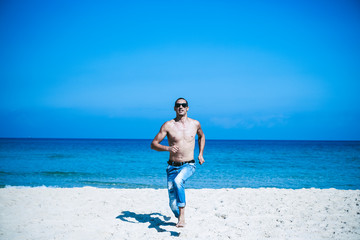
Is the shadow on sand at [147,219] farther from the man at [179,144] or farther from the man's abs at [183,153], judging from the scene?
the man's abs at [183,153]

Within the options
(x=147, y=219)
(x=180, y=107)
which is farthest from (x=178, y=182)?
(x=147, y=219)

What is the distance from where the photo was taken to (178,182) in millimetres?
4652

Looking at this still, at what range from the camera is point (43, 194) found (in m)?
8.43

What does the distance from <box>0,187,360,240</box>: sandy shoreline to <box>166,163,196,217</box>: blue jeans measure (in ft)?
1.65

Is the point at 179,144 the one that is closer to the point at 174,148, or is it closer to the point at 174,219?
the point at 174,148

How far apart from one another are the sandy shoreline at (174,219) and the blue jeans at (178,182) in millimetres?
504

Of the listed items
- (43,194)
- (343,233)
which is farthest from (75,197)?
(343,233)

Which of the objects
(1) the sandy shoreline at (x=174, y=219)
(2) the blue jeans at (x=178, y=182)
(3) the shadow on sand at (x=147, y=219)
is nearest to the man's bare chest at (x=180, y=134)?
(2) the blue jeans at (x=178, y=182)

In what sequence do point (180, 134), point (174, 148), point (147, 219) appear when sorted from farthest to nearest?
point (147, 219) < point (180, 134) < point (174, 148)

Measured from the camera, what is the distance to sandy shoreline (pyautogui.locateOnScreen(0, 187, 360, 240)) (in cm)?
478

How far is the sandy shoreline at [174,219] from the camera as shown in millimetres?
4781

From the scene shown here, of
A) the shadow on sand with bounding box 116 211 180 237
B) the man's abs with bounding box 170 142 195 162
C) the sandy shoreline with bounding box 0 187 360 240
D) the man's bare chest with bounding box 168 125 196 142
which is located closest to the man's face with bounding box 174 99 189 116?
the man's bare chest with bounding box 168 125 196 142

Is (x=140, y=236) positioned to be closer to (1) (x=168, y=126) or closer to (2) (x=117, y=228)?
(2) (x=117, y=228)

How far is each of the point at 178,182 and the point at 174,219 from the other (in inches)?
65.0
